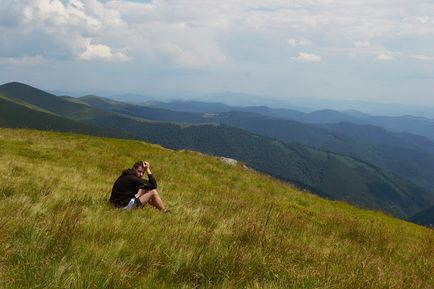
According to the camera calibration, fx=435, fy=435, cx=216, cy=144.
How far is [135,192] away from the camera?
1285 centimetres

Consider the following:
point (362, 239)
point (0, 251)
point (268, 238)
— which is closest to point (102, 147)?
point (362, 239)

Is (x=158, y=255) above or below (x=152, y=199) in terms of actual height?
above

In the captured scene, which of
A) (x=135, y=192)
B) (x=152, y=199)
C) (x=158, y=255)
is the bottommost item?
(x=152, y=199)

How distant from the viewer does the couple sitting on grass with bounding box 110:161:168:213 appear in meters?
12.2

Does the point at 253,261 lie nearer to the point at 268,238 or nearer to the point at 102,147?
the point at 268,238

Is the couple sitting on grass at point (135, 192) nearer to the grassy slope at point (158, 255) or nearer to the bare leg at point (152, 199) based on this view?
the bare leg at point (152, 199)

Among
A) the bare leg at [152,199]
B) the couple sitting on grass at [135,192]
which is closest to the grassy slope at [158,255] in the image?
the couple sitting on grass at [135,192]

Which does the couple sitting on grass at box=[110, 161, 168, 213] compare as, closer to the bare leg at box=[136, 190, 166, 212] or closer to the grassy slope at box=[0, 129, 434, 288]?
the bare leg at box=[136, 190, 166, 212]

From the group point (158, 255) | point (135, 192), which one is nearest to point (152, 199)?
point (135, 192)

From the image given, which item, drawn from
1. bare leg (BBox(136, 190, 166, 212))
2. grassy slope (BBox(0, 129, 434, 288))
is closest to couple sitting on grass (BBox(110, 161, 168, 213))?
bare leg (BBox(136, 190, 166, 212))

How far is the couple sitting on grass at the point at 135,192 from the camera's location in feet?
40.0

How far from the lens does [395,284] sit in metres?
7.12

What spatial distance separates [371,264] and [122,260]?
4958 mm

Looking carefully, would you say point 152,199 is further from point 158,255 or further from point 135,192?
point 158,255
